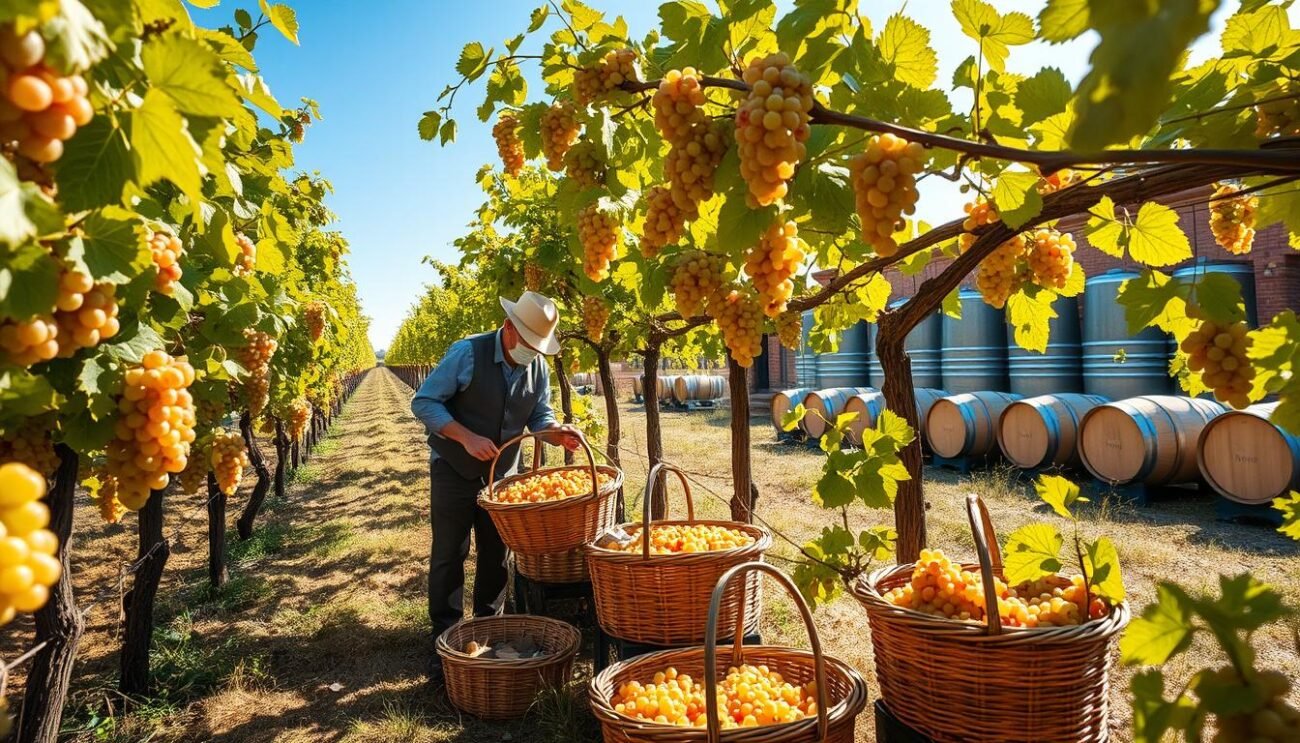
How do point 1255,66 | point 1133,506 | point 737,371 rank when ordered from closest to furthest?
1. point 1255,66
2. point 737,371
3. point 1133,506

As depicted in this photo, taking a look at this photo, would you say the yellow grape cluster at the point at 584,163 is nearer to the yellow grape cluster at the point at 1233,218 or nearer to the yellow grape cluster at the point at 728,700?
the yellow grape cluster at the point at 728,700

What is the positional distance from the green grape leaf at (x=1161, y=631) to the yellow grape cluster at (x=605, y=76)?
1564mm

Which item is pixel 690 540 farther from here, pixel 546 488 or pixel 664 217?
pixel 664 217

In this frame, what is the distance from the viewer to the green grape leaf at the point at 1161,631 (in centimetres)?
92

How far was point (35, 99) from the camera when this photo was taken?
2.32ft

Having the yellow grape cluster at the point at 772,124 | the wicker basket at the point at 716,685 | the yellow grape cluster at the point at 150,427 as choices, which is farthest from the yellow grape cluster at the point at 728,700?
the yellow grape cluster at the point at 772,124

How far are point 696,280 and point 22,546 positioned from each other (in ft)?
5.82

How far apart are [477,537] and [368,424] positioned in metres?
18.9

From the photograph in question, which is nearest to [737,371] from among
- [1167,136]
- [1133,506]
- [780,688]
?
[780,688]

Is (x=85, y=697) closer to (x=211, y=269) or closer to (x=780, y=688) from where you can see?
(x=211, y=269)

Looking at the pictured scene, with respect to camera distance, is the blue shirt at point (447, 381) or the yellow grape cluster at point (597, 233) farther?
the blue shirt at point (447, 381)

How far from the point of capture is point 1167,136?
168cm

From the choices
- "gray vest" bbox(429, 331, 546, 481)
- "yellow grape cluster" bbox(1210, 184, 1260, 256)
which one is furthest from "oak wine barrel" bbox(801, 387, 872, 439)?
"yellow grape cluster" bbox(1210, 184, 1260, 256)

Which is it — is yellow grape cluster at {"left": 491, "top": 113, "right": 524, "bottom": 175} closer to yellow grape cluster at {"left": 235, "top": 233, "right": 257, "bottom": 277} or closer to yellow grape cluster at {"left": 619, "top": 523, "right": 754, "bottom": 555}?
yellow grape cluster at {"left": 235, "top": 233, "right": 257, "bottom": 277}
